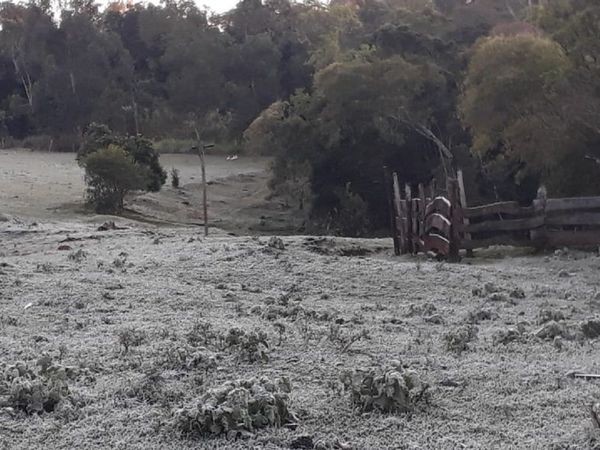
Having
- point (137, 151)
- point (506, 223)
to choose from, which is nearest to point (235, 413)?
point (506, 223)

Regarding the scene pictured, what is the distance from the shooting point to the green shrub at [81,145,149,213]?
26.6 m

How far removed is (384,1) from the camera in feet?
148

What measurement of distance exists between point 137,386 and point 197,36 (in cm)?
4801

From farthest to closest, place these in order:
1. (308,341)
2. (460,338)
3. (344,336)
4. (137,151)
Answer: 1. (137,151)
2. (344,336)
3. (308,341)
4. (460,338)

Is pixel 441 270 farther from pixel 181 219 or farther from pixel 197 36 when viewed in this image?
pixel 197 36

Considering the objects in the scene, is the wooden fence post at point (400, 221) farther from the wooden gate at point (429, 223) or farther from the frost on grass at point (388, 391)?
the frost on grass at point (388, 391)

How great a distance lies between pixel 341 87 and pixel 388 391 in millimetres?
22766

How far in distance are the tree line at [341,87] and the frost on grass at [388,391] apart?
11789mm

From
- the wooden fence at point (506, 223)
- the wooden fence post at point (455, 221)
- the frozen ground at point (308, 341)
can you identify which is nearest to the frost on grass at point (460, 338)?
the frozen ground at point (308, 341)

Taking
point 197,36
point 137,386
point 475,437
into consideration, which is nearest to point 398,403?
point 475,437

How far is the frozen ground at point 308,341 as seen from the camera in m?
4.54

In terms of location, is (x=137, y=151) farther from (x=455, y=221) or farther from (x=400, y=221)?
(x=455, y=221)

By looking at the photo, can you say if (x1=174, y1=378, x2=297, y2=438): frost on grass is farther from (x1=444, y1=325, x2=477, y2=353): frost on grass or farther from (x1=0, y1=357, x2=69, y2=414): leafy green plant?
(x1=444, y1=325, x2=477, y2=353): frost on grass

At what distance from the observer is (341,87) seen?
26.8 m
